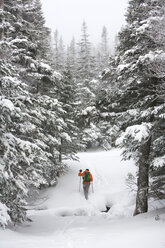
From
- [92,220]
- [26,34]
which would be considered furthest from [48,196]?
[26,34]

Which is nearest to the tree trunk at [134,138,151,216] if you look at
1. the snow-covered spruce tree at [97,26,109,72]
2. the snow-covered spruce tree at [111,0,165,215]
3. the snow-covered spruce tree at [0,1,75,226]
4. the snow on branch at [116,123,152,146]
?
the snow-covered spruce tree at [111,0,165,215]

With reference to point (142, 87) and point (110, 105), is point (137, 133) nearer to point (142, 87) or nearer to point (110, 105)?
point (142, 87)

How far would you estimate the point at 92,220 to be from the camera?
11828 mm

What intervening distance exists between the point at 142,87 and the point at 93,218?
8.10m

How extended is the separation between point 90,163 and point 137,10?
15.3 m

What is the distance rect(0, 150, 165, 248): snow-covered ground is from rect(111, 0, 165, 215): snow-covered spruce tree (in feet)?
6.73

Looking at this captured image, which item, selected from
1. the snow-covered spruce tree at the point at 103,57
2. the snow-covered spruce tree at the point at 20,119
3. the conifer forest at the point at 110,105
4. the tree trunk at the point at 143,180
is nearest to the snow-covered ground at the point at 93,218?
the tree trunk at the point at 143,180

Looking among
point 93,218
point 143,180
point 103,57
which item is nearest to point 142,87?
point 143,180

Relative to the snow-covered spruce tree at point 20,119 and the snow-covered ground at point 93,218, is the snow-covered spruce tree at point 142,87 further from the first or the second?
the snow-covered spruce tree at point 20,119

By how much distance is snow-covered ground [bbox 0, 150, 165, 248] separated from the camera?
6.48 meters

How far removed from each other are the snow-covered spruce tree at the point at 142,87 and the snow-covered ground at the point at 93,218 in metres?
2.05

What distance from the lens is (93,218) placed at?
12.3 meters

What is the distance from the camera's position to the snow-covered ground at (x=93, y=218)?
6.48 meters

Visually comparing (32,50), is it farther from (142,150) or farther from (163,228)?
(163,228)
